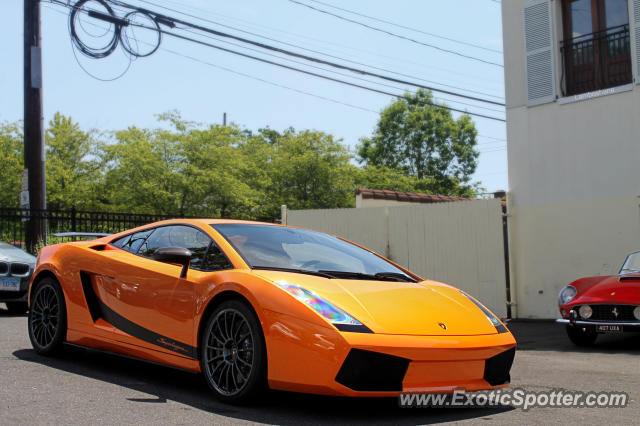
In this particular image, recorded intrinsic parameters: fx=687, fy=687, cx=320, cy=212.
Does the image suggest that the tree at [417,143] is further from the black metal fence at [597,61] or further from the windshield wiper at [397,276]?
the windshield wiper at [397,276]

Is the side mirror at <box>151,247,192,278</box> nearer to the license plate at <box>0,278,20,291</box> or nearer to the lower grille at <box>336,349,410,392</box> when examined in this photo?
the lower grille at <box>336,349,410,392</box>

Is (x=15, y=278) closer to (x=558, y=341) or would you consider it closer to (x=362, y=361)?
(x=558, y=341)

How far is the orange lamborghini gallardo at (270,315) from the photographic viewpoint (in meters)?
3.99

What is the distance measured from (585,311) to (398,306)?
4524 millimetres

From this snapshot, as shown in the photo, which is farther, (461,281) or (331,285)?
(461,281)

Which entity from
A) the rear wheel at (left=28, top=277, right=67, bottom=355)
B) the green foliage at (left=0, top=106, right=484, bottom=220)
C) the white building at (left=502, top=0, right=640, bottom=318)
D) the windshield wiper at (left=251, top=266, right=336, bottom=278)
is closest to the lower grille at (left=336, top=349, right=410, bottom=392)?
the windshield wiper at (left=251, top=266, right=336, bottom=278)

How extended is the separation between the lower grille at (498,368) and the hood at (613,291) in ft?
12.7

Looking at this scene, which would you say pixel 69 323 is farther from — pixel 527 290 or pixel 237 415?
pixel 527 290

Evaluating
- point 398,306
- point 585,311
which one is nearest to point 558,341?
point 585,311

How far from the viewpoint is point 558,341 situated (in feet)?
29.8

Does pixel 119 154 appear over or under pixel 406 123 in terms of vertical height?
under

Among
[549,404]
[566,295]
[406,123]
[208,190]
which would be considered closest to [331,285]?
Answer: [549,404]

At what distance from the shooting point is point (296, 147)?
123ft

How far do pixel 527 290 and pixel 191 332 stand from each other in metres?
9.59
